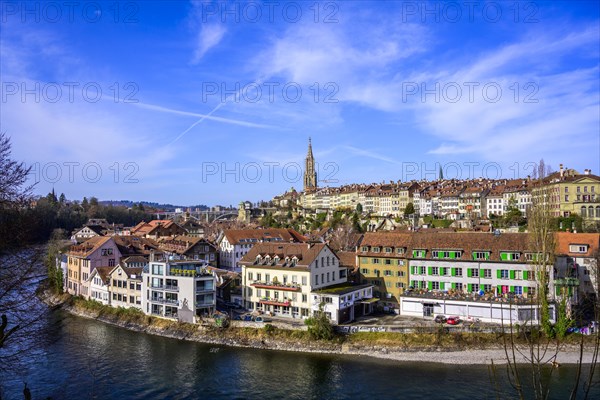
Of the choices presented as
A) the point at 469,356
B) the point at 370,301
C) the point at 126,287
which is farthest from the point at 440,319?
the point at 126,287

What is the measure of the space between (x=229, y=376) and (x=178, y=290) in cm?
1127

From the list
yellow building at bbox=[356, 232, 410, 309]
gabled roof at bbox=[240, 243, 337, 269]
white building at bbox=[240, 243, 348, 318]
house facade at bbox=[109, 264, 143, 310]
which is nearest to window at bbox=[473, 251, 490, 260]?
yellow building at bbox=[356, 232, 410, 309]

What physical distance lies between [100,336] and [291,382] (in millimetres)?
17025

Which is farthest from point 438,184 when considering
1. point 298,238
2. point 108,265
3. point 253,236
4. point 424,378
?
point 424,378

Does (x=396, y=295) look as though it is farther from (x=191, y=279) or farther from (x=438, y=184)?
(x=438, y=184)

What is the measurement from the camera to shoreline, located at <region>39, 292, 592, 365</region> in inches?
1089

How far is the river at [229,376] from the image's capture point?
2375 centimetres

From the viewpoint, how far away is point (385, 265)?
3859 centimetres

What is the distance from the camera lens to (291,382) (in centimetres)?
2538

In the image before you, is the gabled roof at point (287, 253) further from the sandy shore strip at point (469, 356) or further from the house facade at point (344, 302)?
the sandy shore strip at point (469, 356)

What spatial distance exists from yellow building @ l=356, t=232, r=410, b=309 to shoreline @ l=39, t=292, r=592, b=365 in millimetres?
7852

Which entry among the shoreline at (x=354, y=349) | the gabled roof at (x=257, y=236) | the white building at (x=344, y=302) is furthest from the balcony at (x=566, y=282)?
the gabled roof at (x=257, y=236)

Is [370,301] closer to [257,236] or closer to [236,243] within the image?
[236,243]

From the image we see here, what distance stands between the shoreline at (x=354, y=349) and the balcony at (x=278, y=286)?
4.14m
